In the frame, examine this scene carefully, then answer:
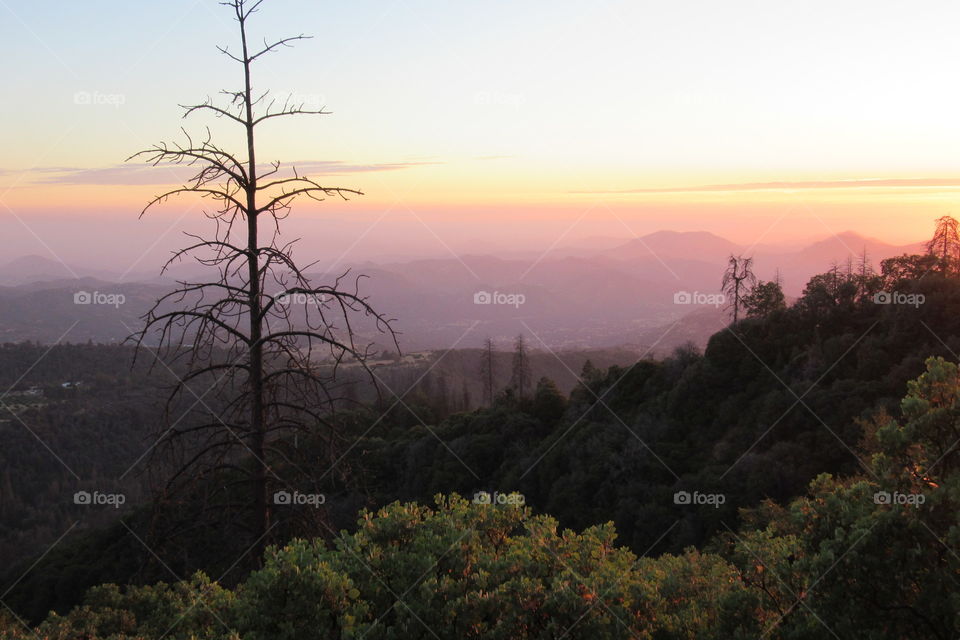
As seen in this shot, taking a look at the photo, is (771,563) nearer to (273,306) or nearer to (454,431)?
(273,306)

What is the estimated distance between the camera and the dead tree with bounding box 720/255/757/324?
141 feet

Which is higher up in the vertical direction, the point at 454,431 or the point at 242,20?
the point at 242,20

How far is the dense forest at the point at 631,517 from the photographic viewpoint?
6.17 metres

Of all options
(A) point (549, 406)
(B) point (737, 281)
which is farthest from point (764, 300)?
(A) point (549, 406)

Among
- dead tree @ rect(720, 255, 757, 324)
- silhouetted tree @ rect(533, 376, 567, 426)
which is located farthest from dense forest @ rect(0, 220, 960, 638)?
dead tree @ rect(720, 255, 757, 324)

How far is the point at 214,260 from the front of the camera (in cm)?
599

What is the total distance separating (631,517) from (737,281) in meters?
21.7

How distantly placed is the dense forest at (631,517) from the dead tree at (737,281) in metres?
0.85

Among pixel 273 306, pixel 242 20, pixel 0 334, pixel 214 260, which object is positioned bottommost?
pixel 0 334

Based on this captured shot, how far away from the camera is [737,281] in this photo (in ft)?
141

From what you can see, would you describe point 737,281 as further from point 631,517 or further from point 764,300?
point 631,517

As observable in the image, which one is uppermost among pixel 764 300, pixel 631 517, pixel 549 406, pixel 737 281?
pixel 737 281

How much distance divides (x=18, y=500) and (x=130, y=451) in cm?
1361

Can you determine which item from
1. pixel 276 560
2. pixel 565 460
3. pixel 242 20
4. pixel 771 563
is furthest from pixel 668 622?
pixel 565 460
